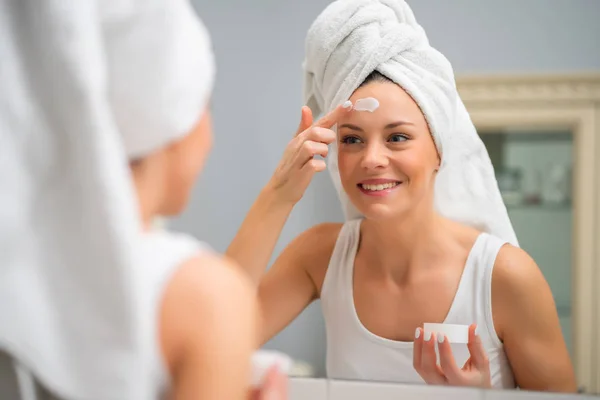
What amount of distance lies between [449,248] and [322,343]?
296 mm

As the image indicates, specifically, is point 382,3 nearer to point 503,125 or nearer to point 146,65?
point 503,125

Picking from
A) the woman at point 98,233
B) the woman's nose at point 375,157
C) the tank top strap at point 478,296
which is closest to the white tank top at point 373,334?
the tank top strap at point 478,296

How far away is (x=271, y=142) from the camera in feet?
3.50

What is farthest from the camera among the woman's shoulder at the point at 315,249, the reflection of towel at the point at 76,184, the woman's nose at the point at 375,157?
the woman's shoulder at the point at 315,249

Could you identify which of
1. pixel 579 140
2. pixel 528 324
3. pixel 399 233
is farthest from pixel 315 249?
pixel 579 140

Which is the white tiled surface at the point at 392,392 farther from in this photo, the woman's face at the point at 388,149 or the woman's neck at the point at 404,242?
the woman's face at the point at 388,149

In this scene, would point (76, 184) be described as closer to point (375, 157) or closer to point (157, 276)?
point (157, 276)

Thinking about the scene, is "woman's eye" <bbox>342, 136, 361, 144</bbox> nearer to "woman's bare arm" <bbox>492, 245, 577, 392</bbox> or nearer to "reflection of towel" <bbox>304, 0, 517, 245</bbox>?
"reflection of towel" <bbox>304, 0, 517, 245</bbox>

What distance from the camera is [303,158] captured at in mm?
965

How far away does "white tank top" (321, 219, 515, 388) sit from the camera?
3.25 ft

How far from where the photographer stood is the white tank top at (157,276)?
543mm

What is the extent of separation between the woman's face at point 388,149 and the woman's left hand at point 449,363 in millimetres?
246

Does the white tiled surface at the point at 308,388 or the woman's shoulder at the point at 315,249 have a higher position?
the woman's shoulder at the point at 315,249

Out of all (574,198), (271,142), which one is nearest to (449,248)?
(574,198)
